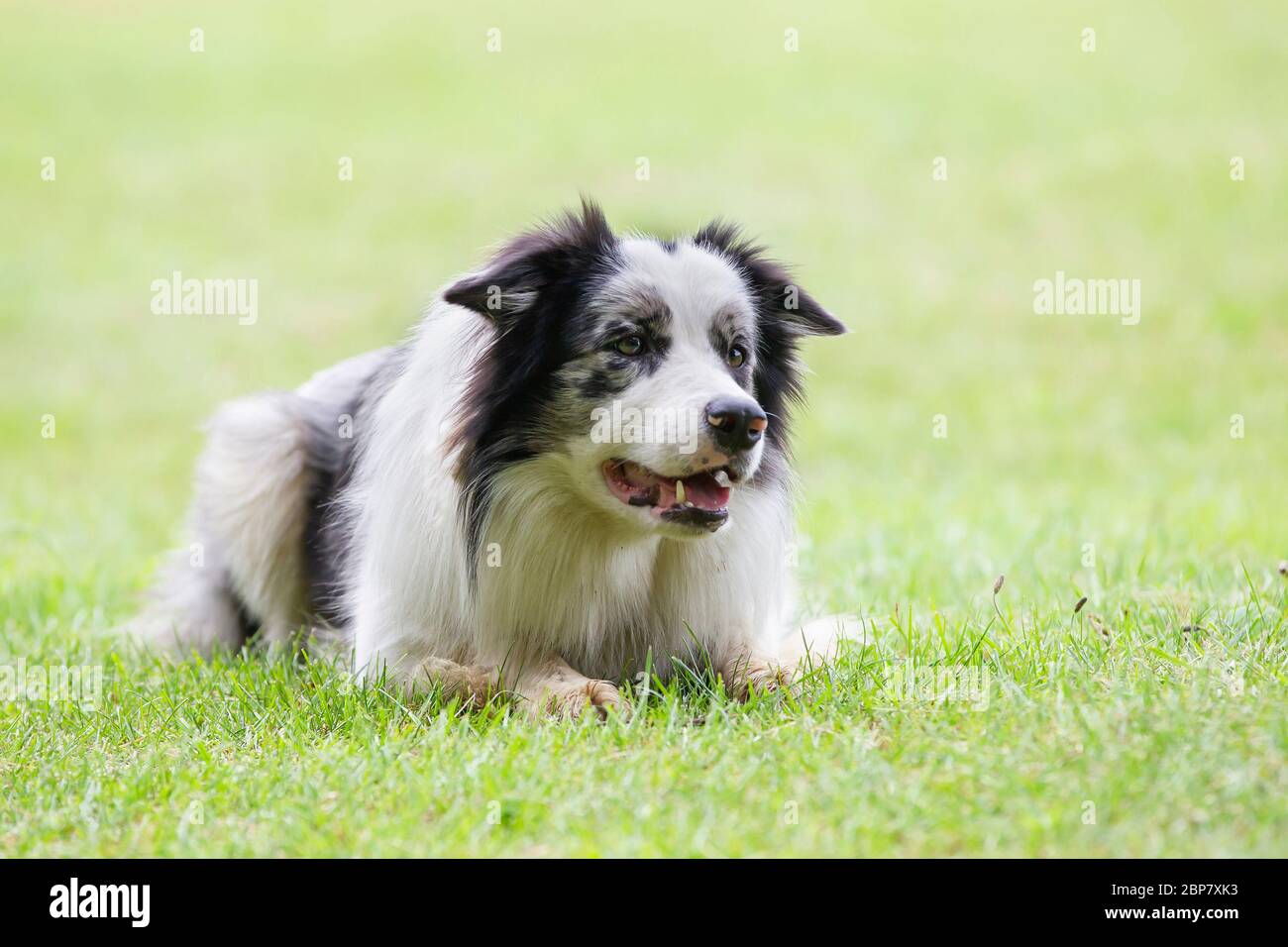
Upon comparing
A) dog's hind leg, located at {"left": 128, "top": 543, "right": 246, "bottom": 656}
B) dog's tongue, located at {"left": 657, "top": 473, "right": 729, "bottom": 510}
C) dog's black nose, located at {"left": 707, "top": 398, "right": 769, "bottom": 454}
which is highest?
dog's black nose, located at {"left": 707, "top": 398, "right": 769, "bottom": 454}

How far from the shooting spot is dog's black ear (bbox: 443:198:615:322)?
4594 mm

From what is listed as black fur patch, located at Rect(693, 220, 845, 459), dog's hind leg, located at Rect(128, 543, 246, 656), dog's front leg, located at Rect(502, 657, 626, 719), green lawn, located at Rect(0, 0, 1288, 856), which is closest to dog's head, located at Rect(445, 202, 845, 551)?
black fur patch, located at Rect(693, 220, 845, 459)

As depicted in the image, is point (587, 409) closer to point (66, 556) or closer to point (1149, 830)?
point (1149, 830)

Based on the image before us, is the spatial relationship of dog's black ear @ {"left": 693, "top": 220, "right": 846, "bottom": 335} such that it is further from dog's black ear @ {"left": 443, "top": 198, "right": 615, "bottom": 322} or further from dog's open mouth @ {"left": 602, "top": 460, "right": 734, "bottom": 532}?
dog's open mouth @ {"left": 602, "top": 460, "right": 734, "bottom": 532}

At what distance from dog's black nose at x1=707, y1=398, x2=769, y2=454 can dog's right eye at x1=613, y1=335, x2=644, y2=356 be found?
447mm

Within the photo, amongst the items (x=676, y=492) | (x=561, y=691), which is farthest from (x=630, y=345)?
(x=561, y=691)

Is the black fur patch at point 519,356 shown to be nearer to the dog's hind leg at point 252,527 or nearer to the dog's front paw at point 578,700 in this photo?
the dog's front paw at point 578,700

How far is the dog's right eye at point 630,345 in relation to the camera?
459cm

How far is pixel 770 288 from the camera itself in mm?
5078

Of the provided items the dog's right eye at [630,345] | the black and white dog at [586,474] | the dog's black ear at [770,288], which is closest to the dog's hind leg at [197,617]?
the black and white dog at [586,474]

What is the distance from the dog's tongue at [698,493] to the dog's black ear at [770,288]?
817 millimetres

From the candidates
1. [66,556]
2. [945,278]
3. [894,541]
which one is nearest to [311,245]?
[945,278]

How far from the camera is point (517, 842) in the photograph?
11.7 ft

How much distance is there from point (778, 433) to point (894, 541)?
3.22 m
